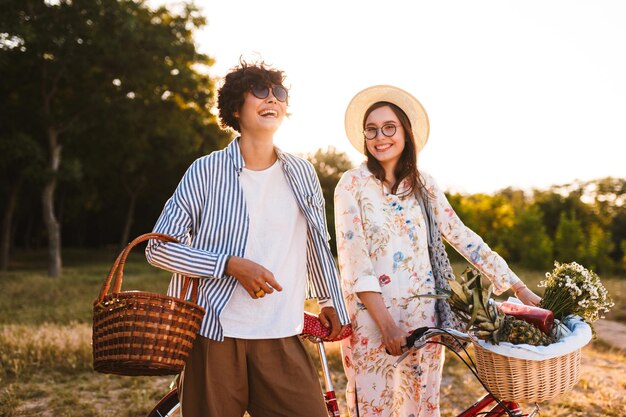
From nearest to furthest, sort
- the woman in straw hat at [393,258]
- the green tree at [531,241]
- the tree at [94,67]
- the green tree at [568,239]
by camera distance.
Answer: the woman in straw hat at [393,258] < the tree at [94,67] < the green tree at [531,241] < the green tree at [568,239]

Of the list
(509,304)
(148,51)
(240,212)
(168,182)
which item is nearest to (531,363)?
(509,304)

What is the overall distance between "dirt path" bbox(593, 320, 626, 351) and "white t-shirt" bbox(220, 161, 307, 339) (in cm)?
697

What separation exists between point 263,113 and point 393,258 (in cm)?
98

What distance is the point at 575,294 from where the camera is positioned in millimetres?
2672

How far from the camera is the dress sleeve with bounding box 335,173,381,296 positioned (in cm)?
308

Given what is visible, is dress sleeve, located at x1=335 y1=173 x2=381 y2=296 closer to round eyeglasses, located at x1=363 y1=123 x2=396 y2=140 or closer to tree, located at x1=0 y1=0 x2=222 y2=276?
round eyeglasses, located at x1=363 y1=123 x2=396 y2=140

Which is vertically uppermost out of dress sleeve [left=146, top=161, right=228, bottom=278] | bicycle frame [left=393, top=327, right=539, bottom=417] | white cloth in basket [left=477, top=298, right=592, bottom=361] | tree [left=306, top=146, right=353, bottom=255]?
tree [left=306, top=146, right=353, bottom=255]

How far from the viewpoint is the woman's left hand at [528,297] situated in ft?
10.0

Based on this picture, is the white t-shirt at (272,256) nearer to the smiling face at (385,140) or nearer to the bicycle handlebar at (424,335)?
the bicycle handlebar at (424,335)

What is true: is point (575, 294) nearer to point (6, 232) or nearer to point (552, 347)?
point (552, 347)

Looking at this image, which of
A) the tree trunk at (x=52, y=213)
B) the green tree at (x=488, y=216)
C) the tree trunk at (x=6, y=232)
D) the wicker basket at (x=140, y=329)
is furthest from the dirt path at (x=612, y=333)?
the tree trunk at (x=6, y=232)

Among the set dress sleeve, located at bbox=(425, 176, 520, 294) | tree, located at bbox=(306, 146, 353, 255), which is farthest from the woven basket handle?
tree, located at bbox=(306, 146, 353, 255)

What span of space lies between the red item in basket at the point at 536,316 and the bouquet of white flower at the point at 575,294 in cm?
18

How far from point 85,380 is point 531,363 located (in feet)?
17.0
